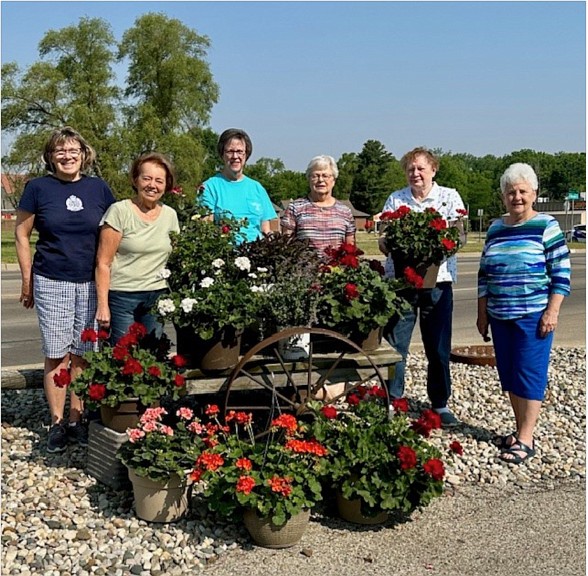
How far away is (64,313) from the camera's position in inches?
188

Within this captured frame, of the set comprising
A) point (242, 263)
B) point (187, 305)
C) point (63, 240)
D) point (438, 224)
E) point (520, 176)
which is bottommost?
point (187, 305)

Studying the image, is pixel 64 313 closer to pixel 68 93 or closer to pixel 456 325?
pixel 456 325

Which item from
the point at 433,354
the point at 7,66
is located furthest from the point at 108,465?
the point at 7,66

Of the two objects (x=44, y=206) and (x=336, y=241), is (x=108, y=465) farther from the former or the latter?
(x=336, y=241)

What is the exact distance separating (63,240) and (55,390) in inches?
40.8

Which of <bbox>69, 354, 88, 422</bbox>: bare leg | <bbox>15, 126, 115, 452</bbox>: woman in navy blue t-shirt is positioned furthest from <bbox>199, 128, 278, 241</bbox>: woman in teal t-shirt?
<bbox>69, 354, 88, 422</bbox>: bare leg

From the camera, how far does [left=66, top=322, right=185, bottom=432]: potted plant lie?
4.26 meters

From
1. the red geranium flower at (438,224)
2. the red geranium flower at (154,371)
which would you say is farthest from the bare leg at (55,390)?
the red geranium flower at (438,224)

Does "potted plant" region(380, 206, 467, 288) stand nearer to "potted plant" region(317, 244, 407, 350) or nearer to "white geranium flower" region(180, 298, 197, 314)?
"potted plant" region(317, 244, 407, 350)

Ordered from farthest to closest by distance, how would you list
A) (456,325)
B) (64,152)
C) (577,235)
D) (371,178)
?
(371,178) < (577,235) < (456,325) < (64,152)

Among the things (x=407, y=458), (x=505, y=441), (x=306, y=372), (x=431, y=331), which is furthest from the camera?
(x=431, y=331)

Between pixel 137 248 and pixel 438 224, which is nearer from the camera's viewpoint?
pixel 137 248

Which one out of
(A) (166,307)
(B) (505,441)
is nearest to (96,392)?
(A) (166,307)

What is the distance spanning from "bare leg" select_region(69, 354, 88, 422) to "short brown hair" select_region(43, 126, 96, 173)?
47.4 inches
